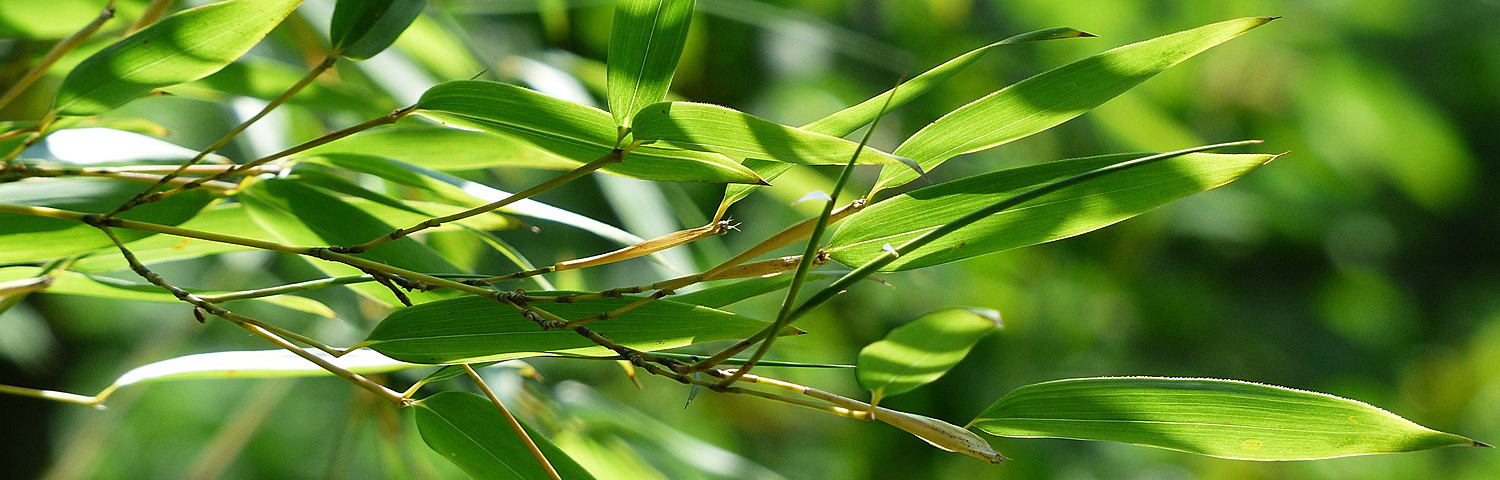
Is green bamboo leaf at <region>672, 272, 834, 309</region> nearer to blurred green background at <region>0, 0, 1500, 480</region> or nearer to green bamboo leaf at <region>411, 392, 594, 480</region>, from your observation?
green bamboo leaf at <region>411, 392, 594, 480</region>

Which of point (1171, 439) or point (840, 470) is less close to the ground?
point (1171, 439)

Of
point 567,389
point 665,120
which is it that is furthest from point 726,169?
point 567,389

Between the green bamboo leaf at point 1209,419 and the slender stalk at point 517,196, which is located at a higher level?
the slender stalk at point 517,196

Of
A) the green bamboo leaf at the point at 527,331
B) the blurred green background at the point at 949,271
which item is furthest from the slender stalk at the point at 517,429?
the blurred green background at the point at 949,271

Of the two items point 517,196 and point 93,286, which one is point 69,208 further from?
point 517,196

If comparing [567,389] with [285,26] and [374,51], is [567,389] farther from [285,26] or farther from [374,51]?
[374,51]

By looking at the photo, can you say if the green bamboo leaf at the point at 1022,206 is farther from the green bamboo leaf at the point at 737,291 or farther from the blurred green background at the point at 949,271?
the blurred green background at the point at 949,271
